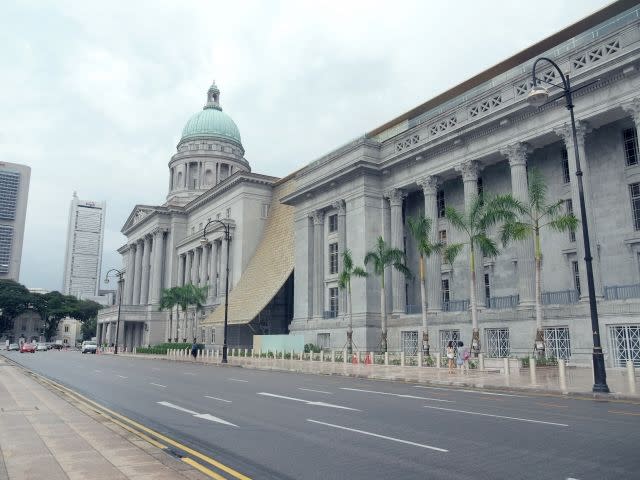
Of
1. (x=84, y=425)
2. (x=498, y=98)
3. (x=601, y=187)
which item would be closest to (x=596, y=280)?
(x=601, y=187)

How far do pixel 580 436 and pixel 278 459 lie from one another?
19.6 feet

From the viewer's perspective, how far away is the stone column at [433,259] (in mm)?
41188

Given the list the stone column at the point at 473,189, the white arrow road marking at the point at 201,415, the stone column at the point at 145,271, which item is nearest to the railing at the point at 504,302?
the stone column at the point at 473,189

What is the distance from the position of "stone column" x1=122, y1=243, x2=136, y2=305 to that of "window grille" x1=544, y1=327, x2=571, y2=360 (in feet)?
288

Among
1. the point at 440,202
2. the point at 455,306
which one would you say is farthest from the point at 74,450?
the point at 440,202

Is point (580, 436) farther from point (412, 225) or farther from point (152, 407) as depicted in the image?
point (412, 225)

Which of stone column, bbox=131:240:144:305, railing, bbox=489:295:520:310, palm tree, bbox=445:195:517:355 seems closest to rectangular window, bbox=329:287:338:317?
railing, bbox=489:295:520:310

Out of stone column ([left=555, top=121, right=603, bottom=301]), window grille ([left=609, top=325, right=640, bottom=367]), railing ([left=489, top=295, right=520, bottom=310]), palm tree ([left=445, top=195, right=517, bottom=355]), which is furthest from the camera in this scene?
railing ([left=489, top=295, right=520, bottom=310])

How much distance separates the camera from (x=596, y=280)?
30047 mm

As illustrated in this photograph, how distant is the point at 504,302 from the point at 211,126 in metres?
83.0

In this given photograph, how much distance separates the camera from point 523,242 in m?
34.7

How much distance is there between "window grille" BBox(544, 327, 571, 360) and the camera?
31391 millimetres

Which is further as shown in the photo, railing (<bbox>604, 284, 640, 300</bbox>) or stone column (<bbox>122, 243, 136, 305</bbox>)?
stone column (<bbox>122, 243, 136, 305</bbox>)

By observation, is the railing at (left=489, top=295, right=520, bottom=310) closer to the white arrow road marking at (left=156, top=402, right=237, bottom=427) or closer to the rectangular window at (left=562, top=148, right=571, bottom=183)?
the rectangular window at (left=562, top=148, right=571, bottom=183)
